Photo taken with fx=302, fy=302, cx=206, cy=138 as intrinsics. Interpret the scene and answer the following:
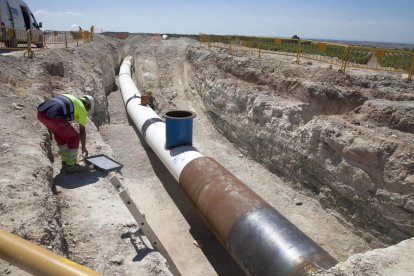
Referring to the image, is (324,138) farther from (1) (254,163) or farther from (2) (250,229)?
(2) (250,229)

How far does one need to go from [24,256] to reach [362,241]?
7447 mm

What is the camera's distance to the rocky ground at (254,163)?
4.40 metres

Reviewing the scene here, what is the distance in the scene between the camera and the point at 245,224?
17.6 feet

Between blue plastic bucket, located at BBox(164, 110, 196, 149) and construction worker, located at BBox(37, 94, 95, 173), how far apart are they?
2.26 meters

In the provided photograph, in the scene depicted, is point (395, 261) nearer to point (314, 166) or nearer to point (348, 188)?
point (348, 188)

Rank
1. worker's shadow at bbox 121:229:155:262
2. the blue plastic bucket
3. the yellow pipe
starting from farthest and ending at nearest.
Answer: the blue plastic bucket
worker's shadow at bbox 121:229:155:262
the yellow pipe

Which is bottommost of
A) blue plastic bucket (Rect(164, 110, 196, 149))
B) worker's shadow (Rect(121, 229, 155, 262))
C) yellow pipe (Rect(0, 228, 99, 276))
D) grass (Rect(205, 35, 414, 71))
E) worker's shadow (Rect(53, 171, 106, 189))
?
worker's shadow (Rect(121, 229, 155, 262))

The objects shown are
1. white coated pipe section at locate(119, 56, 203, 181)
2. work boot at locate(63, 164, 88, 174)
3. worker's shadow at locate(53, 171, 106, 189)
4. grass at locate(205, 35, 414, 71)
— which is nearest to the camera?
worker's shadow at locate(53, 171, 106, 189)

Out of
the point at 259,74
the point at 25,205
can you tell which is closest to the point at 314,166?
the point at 259,74

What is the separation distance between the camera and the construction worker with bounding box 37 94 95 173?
5748 millimetres

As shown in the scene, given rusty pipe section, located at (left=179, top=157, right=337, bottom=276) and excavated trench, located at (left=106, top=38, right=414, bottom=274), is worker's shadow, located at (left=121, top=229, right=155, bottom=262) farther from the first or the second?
excavated trench, located at (left=106, top=38, right=414, bottom=274)

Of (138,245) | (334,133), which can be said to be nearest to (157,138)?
(138,245)

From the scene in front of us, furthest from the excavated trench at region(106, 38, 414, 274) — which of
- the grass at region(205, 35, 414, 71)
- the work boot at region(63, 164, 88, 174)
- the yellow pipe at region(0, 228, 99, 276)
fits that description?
the yellow pipe at region(0, 228, 99, 276)

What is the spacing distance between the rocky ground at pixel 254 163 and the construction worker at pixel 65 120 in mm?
388
